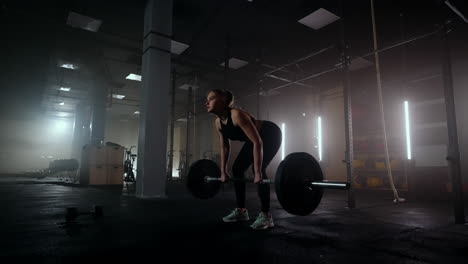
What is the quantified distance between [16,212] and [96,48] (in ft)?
15.9

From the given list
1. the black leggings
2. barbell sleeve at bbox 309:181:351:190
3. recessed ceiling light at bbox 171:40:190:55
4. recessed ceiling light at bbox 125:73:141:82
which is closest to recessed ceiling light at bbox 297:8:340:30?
recessed ceiling light at bbox 171:40:190:55

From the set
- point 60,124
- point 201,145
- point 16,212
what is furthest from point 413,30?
point 60,124

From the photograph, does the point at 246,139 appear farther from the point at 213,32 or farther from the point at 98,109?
the point at 98,109

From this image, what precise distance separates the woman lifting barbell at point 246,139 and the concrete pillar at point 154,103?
223 cm

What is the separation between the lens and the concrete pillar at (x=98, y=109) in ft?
26.7

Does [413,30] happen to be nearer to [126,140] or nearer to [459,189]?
[459,189]

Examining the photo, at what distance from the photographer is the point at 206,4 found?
16.0 ft

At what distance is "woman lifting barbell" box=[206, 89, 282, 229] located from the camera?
194cm

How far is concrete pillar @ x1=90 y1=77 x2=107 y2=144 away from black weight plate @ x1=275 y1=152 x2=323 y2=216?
25.3 feet

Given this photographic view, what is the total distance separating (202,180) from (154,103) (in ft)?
7.68

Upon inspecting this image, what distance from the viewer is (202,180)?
251 cm

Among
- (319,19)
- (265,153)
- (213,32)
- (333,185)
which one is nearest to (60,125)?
(213,32)

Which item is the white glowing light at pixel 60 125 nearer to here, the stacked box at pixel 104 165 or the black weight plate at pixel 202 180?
the stacked box at pixel 104 165

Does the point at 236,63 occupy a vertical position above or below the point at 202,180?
above
